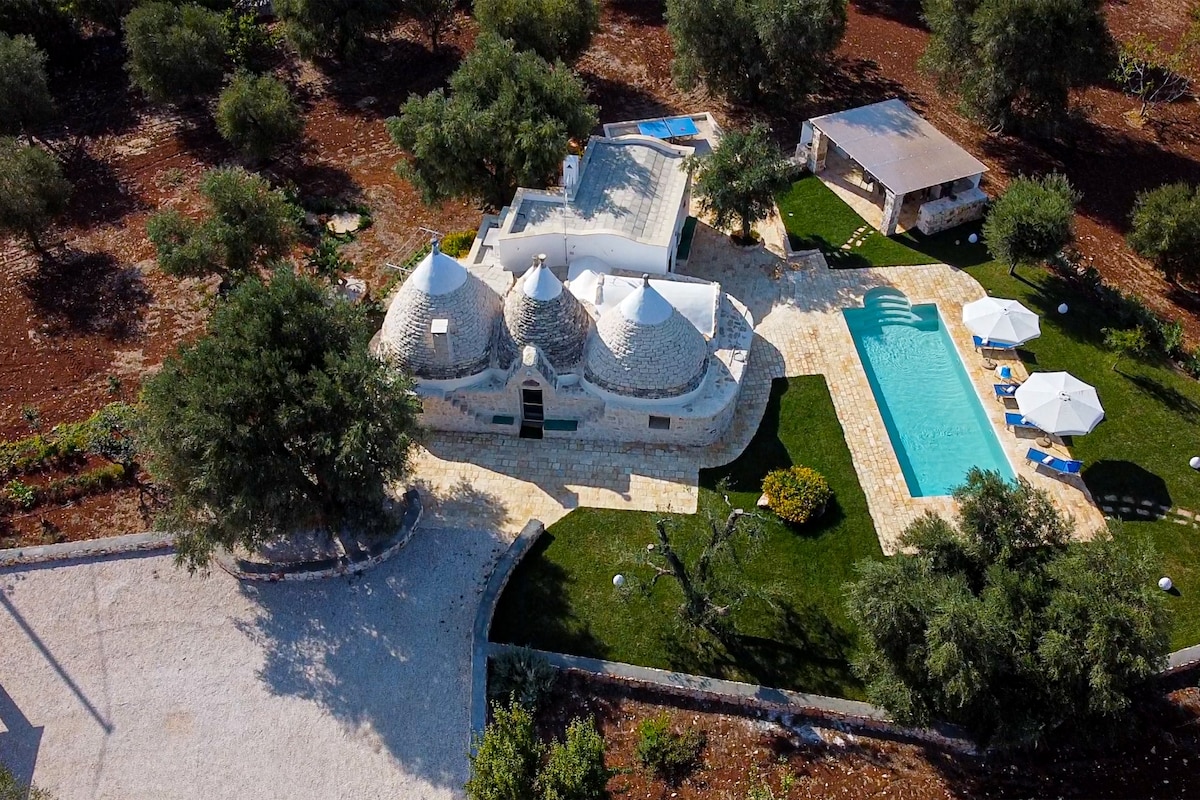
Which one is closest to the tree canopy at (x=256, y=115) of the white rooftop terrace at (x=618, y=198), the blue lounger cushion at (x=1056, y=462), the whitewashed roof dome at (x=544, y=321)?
the white rooftop terrace at (x=618, y=198)

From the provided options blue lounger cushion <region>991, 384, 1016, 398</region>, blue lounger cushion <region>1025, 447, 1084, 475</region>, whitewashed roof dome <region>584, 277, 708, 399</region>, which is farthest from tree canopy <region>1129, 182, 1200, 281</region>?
whitewashed roof dome <region>584, 277, 708, 399</region>

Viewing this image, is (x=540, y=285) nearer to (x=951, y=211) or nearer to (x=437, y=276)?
(x=437, y=276)

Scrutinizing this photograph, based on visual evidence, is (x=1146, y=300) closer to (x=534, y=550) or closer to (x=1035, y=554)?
(x=1035, y=554)

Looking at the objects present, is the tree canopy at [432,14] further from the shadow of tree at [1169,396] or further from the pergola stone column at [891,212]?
the shadow of tree at [1169,396]

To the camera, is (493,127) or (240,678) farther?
(493,127)

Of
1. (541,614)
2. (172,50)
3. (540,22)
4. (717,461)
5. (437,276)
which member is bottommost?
(541,614)

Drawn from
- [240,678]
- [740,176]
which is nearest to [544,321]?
[740,176]

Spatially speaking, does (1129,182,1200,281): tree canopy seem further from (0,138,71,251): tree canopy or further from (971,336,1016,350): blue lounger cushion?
(0,138,71,251): tree canopy
